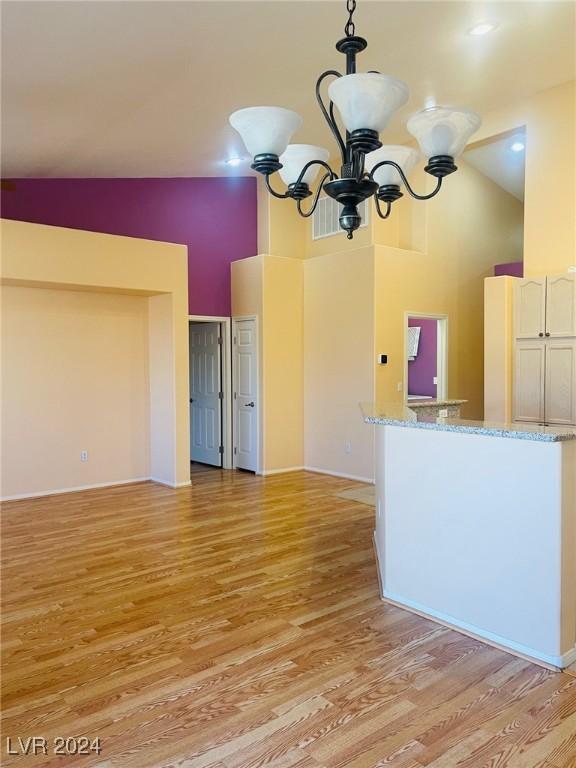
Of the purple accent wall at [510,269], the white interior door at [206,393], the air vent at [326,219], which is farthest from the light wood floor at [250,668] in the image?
the purple accent wall at [510,269]

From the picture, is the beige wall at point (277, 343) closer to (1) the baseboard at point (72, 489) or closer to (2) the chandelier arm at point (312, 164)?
(1) the baseboard at point (72, 489)

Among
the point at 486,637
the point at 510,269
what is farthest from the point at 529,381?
the point at 486,637

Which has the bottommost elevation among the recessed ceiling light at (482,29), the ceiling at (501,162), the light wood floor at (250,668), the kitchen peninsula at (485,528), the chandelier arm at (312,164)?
the light wood floor at (250,668)

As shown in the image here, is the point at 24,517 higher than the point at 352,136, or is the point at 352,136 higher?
the point at 352,136

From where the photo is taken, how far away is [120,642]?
2.90m

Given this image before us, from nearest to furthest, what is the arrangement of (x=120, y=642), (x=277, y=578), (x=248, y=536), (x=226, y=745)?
1. (x=226, y=745)
2. (x=120, y=642)
3. (x=277, y=578)
4. (x=248, y=536)

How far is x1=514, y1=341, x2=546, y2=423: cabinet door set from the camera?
5789 millimetres

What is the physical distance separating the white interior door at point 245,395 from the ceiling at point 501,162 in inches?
151

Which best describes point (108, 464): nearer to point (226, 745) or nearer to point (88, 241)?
point (88, 241)

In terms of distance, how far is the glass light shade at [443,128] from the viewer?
249 centimetres

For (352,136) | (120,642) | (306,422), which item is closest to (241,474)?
(306,422)

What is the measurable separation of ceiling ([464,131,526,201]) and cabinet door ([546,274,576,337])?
2.67 m

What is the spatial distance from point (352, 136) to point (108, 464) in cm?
525

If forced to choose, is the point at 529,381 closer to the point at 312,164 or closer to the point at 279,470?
the point at 279,470
